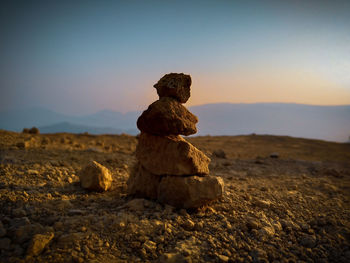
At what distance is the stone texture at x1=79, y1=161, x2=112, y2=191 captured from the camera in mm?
4688

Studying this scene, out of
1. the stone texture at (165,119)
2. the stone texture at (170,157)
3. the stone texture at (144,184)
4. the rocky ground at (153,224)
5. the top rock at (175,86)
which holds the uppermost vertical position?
the top rock at (175,86)

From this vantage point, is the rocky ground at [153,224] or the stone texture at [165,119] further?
the stone texture at [165,119]

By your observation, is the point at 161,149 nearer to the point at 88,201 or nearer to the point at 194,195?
the point at 194,195

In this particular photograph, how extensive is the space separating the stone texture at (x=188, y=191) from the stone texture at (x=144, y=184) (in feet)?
0.64

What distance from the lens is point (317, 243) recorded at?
3.81 meters

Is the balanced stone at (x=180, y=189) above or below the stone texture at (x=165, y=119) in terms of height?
below

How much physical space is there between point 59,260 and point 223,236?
230 centimetres

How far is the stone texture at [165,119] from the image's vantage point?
4113mm

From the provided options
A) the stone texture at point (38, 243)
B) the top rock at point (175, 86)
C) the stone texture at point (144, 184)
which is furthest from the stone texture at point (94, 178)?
the top rock at point (175, 86)

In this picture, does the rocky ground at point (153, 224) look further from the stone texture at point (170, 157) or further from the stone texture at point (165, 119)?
the stone texture at point (165, 119)

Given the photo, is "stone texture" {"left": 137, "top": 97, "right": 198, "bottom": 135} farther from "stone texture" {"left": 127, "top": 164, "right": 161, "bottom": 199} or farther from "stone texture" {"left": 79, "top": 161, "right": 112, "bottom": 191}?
"stone texture" {"left": 79, "top": 161, "right": 112, "bottom": 191}

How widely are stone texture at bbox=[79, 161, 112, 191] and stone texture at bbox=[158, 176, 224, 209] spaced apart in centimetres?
136

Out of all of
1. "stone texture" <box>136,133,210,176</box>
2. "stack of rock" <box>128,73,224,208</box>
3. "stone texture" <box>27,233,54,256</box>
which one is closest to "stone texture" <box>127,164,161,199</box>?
"stack of rock" <box>128,73,224,208</box>

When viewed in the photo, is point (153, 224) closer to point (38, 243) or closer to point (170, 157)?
point (170, 157)
